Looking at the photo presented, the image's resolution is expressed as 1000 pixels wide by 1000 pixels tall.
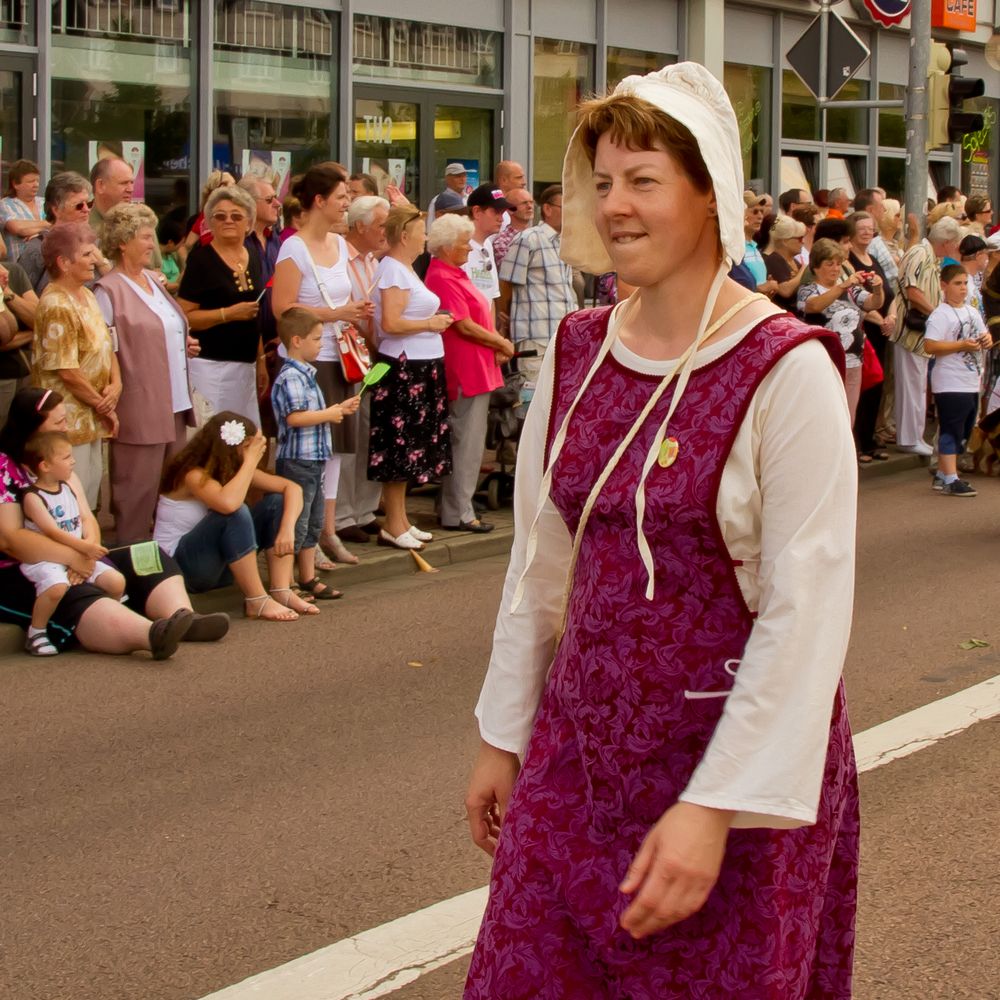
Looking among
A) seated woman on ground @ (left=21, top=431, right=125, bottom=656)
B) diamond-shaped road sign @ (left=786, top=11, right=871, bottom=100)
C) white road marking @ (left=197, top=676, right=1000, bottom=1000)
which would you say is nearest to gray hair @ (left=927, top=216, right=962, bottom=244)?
diamond-shaped road sign @ (left=786, top=11, right=871, bottom=100)

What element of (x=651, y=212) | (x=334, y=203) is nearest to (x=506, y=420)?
(x=334, y=203)

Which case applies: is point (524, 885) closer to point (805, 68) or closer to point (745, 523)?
point (745, 523)

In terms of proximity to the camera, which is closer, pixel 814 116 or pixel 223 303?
pixel 223 303

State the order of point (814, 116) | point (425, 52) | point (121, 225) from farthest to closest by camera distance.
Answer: point (814, 116) → point (425, 52) → point (121, 225)

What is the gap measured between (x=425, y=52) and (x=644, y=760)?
15985mm

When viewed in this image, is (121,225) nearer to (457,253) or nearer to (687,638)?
(457,253)

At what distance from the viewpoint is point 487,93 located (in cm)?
1855

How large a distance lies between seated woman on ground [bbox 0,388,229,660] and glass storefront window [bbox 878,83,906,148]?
1944 cm

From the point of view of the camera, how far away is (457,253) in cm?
1075

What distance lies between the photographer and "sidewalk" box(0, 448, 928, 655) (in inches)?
350

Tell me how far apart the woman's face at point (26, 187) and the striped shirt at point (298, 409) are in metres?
2.88

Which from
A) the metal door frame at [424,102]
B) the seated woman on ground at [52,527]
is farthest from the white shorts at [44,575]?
the metal door frame at [424,102]

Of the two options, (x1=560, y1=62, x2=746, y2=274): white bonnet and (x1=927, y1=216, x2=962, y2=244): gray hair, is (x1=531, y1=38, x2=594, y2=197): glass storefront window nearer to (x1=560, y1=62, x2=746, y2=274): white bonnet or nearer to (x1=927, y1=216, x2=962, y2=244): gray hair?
(x1=927, y1=216, x2=962, y2=244): gray hair

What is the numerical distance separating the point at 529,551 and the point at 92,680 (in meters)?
5.00
